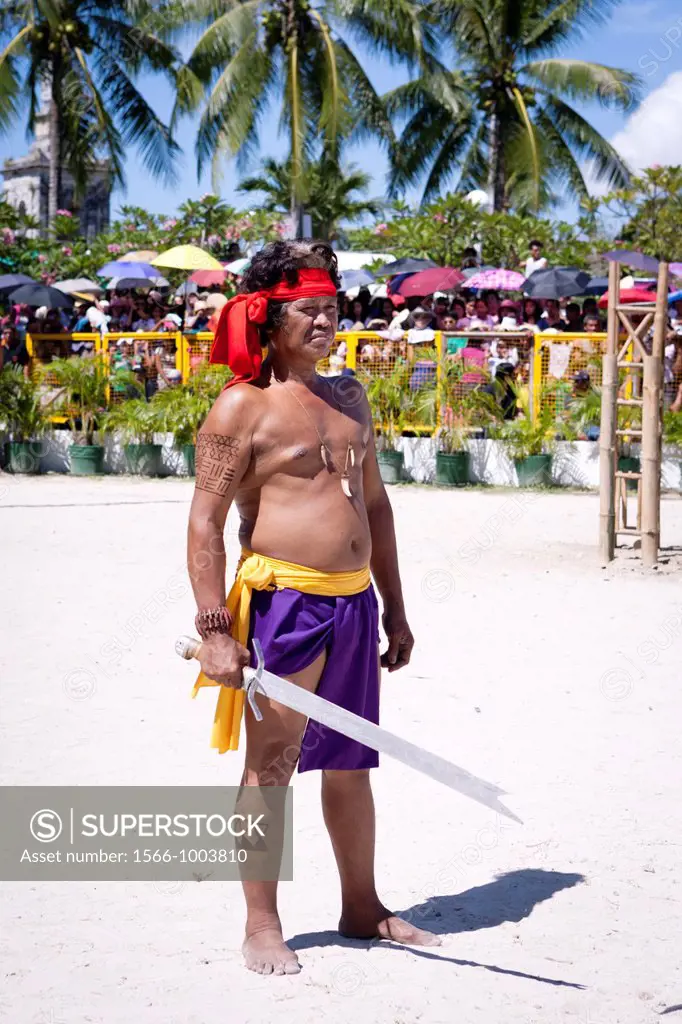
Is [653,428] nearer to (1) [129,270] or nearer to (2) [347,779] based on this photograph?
(2) [347,779]

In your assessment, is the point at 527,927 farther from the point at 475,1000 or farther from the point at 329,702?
the point at 329,702

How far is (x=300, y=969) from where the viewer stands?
3.40 metres

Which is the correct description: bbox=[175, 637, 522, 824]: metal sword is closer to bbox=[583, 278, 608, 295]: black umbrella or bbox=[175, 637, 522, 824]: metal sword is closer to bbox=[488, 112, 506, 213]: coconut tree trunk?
bbox=[583, 278, 608, 295]: black umbrella

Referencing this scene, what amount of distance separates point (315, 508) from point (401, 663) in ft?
2.12

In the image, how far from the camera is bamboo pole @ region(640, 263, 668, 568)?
374 inches

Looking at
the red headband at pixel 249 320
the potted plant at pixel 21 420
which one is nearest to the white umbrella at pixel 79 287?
the potted plant at pixel 21 420

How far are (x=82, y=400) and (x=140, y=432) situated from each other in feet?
3.39

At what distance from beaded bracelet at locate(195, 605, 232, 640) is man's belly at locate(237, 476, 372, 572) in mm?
224

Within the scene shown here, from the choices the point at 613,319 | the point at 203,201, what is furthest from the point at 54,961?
the point at 203,201

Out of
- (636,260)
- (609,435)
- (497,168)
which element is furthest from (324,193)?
(609,435)

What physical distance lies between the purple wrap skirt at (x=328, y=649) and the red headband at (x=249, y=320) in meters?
0.63

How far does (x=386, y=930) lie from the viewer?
3.62 m

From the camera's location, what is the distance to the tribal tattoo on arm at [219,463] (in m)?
3.44

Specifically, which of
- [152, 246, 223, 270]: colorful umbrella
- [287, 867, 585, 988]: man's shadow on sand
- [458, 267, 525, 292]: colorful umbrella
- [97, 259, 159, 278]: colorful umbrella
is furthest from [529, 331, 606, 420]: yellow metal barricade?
[287, 867, 585, 988]: man's shadow on sand
